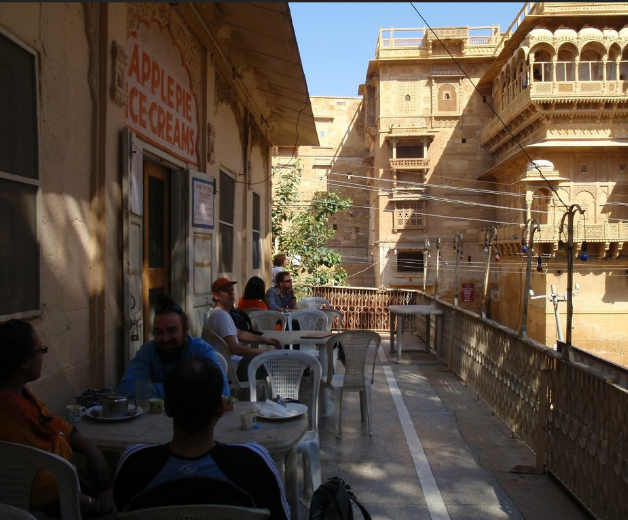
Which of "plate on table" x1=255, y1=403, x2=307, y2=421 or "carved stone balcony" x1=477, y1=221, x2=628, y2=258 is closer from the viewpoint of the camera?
"plate on table" x1=255, y1=403, x2=307, y2=421

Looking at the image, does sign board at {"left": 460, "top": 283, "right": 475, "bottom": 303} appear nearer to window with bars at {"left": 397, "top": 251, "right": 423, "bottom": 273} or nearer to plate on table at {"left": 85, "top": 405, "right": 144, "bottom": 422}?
window with bars at {"left": 397, "top": 251, "right": 423, "bottom": 273}

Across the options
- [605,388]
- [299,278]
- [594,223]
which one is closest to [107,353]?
[605,388]

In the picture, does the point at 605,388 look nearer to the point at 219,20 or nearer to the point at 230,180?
the point at 219,20

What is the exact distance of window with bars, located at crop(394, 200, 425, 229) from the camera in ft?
111

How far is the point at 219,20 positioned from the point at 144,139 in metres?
2.57

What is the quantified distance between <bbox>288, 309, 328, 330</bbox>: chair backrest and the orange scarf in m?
5.86

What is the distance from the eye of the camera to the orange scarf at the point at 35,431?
2348 mm

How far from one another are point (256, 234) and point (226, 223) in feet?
11.3

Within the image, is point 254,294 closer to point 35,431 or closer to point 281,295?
point 281,295

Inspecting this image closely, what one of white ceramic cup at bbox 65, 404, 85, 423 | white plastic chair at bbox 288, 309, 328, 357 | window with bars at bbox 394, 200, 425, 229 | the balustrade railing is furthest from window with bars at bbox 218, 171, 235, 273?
window with bars at bbox 394, 200, 425, 229

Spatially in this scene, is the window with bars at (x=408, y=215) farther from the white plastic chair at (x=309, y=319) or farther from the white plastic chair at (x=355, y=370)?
the white plastic chair at (x=355, y=370)

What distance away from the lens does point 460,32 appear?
109 ft

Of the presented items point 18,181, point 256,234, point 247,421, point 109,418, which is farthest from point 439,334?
point 18,181

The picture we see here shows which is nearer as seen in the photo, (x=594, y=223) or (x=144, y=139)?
(x=144, y=139)
